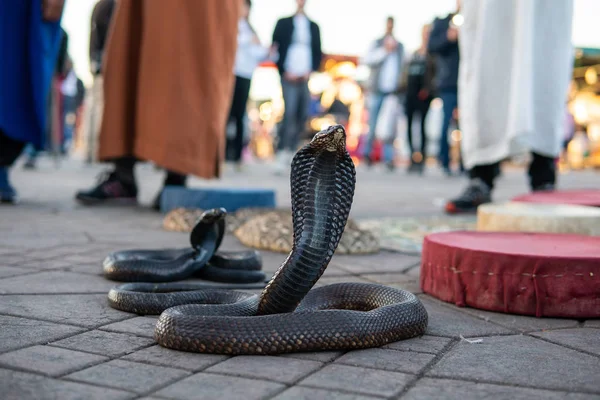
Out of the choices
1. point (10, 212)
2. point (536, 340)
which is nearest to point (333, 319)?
point (536, 340)

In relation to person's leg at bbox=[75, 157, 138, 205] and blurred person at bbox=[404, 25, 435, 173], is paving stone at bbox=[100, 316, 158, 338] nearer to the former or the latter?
person's leg at bbox=[75, 157, 138, 205]

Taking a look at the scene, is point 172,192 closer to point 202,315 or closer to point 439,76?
point 202,315

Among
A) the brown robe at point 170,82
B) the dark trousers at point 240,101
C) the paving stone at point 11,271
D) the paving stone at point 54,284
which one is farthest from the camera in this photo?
the dark trousers at point 240,101

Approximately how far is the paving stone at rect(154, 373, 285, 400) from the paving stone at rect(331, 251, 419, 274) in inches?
60.1

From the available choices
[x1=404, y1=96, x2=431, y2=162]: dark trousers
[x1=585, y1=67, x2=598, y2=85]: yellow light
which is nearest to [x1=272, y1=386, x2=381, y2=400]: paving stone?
[x1=404, y1=96, x2=431, y2=162]: dark trousers

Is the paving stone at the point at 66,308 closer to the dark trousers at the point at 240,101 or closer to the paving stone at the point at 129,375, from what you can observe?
the paving stone at the point at 129,375

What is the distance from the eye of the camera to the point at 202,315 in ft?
6.37

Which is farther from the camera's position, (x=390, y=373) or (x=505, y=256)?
(x=505, y=256)

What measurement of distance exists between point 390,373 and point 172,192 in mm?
3333

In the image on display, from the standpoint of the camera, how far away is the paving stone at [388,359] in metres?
1.78

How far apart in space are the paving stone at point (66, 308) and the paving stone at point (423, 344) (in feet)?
2.45

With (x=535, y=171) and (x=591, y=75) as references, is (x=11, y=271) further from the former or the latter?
(x=591, y=75)

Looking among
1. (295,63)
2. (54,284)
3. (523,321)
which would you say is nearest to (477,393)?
(523,321)

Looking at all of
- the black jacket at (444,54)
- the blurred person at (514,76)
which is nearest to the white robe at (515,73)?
the blurred person at (514,76)
